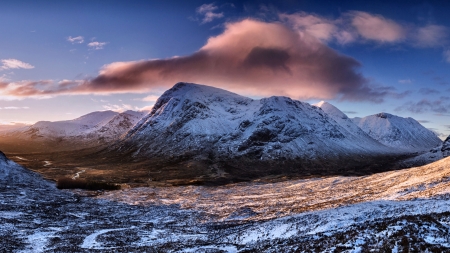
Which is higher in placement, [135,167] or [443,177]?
[443,177]

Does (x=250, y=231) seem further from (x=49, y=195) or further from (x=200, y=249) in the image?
(x=49, y=195)

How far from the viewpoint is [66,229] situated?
42531 millimetres

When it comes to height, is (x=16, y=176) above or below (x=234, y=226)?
below

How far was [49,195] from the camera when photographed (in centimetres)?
7500

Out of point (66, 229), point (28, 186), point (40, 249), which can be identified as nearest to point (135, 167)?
point (28, 186)

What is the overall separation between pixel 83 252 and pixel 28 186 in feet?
223

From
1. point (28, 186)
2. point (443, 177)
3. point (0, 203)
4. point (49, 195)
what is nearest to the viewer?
point (443, 177)

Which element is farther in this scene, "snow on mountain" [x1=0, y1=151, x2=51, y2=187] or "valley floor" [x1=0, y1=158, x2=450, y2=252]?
"snow on mountain" [x1=0, y1=151, x2=51, y2=187]

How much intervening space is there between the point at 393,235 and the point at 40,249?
3586cm

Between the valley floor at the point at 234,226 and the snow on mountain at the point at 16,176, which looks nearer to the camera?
the valley floor at the point at 234,226

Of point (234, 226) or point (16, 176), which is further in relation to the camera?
point (16, 176)

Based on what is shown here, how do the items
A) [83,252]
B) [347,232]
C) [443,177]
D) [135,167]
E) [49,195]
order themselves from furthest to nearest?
[135,167], [49,195], [443,177], [83,252], [347,232]

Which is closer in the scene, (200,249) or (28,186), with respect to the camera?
(200,249)

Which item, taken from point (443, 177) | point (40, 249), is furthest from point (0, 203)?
point (443, 177)
